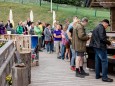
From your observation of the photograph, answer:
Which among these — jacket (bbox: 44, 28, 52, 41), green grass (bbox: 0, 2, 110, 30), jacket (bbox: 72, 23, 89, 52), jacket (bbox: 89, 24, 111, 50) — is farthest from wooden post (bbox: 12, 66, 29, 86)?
green grass (bbox: 0, 2, 110, 30)

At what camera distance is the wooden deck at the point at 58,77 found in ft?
34.1

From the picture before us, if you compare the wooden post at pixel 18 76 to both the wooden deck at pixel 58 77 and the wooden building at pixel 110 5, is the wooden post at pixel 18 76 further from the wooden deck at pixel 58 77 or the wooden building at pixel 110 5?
the wooden building at pixel 110 5

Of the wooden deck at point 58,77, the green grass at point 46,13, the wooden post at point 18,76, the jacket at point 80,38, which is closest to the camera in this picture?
the wooden post at point 18,76

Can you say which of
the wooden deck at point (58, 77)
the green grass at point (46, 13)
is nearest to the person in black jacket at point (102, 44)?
the wooden deck at point (58, 77)

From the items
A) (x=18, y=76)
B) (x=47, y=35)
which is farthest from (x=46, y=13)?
(x=18, y=76)

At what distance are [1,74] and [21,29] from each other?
1346 centimetres

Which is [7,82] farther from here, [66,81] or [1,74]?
[66,81]

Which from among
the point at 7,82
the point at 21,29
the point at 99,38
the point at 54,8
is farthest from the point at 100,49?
the point at 54,8

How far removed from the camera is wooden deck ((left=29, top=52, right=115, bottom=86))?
10398mm

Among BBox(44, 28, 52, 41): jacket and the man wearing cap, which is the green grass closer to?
BBox(44, 28, 52, 41): jacket

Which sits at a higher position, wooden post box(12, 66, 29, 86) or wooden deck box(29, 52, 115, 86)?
wooden post box(12, 66, 29, 86)

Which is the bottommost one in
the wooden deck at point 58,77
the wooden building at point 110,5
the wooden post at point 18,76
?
the wooden deck at point 58,77

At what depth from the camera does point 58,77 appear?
11.5 meters

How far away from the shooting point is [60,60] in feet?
52.3
